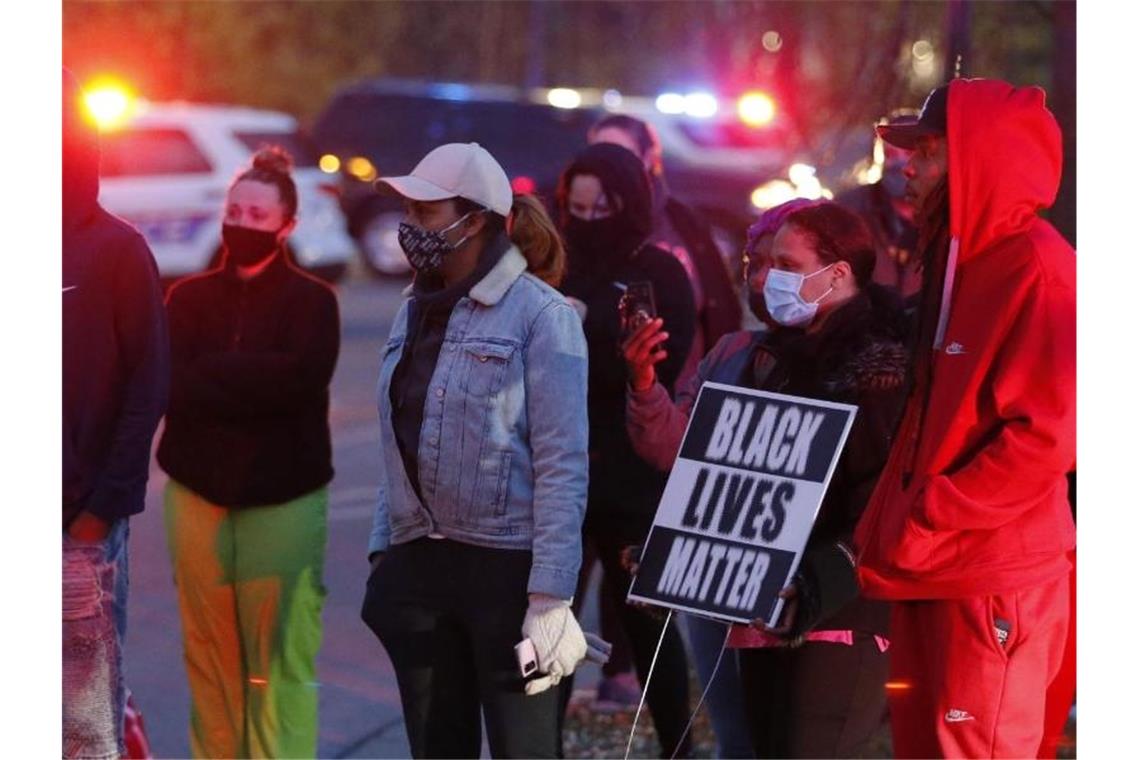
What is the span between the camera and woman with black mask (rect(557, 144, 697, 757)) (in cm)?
561

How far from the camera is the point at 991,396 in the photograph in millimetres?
4016

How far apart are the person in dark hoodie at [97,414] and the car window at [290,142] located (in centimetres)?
1503

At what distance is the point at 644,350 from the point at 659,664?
155 centimetres

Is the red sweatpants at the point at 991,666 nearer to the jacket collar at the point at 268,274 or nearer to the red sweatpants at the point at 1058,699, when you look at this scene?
the red sweatpants at the point at 1058,699

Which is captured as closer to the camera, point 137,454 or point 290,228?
point 137,454

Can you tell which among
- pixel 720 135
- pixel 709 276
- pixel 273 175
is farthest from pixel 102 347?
pixel 720 135

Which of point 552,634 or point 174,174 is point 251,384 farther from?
point 174,174

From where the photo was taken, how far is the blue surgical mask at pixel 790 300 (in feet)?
15.0

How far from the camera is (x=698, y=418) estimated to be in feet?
14.6

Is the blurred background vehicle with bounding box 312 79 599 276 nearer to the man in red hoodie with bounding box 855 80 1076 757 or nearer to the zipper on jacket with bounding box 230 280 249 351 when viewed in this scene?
the zipper on jacket with bounding box 230 280 249 351

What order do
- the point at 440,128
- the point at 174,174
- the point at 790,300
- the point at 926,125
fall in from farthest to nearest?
the point at 440,128 → the point at 174,174 → the point at 790,300 → the point at 926,125

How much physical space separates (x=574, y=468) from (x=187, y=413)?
161 cm
